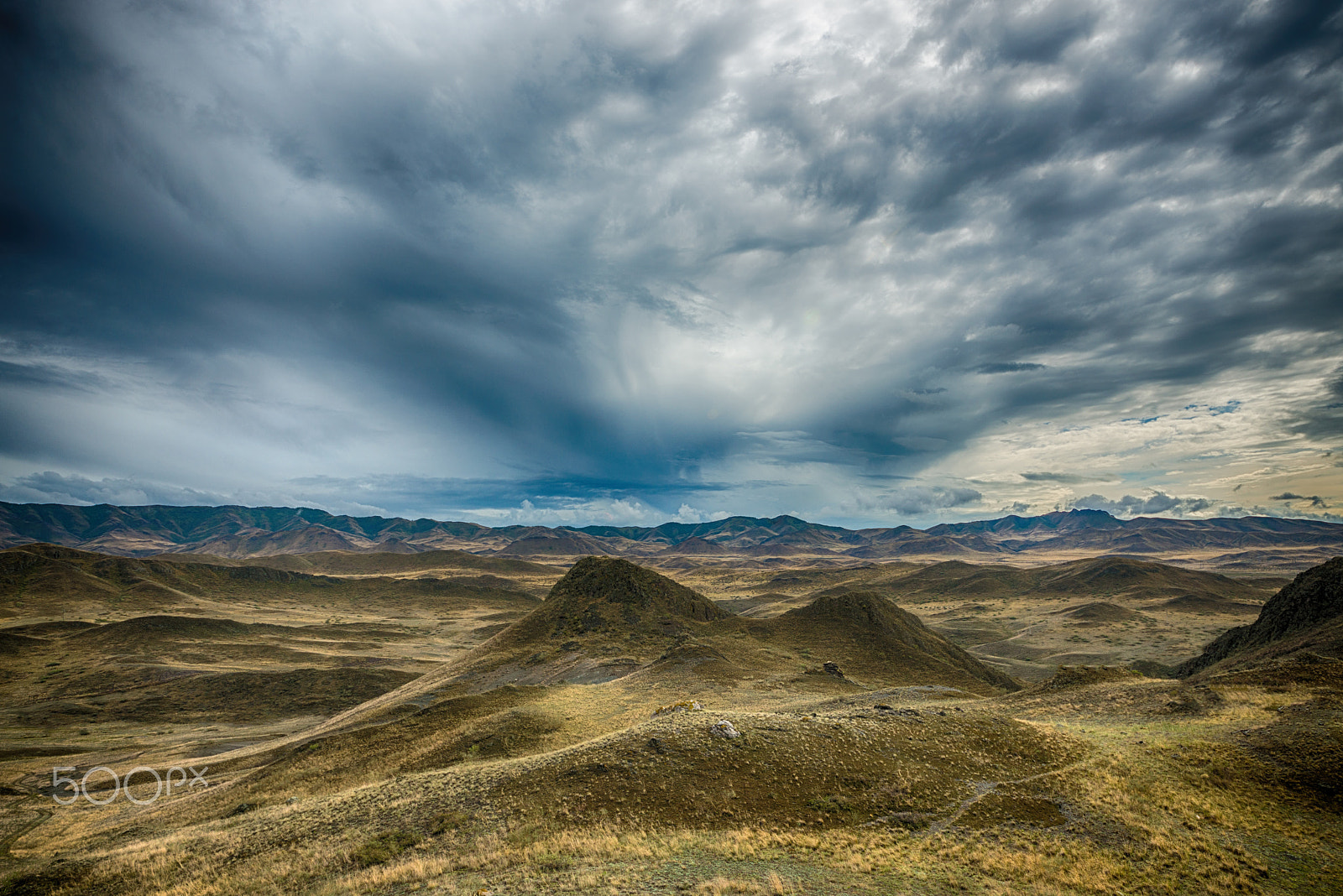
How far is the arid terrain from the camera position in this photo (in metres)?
16.8

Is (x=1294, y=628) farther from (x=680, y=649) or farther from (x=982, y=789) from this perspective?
(x=680, y=649)

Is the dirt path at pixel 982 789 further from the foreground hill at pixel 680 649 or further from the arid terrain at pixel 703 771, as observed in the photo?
the foreground hill at pixel 680 649

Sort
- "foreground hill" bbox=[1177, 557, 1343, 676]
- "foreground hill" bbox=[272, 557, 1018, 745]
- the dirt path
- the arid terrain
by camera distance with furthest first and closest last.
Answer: "foreground hill" bbox=[272, 557, 1018, 745]
"foreground hill" bbox=[1177, 557, 1343, 676]
the dirt path
the arid terrain

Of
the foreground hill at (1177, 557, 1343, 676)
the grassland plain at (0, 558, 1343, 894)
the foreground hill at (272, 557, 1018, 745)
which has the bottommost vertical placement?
the foreground hill at (272, 557, 1018, 745)

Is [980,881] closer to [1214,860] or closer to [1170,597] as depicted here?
[1214,860]

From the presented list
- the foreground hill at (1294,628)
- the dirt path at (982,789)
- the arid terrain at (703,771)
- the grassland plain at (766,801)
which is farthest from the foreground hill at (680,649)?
the dirt path at (982,789)

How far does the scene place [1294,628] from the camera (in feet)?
139

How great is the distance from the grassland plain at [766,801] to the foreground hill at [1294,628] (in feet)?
28.8

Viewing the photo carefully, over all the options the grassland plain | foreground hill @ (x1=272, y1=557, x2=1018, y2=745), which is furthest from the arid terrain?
foreground hill @ (x1=272, y1=557, x2=1018, y2=745)

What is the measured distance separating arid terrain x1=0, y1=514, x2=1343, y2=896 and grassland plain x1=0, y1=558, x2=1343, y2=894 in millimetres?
132

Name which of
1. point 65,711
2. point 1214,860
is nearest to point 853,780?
point 1214,860

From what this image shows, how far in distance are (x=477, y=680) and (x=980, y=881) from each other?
173 ft

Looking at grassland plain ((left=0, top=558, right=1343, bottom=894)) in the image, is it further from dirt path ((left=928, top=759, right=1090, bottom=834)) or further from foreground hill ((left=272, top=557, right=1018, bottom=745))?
foreground hill ((left=272, top=557, right=1018, bottom=745))

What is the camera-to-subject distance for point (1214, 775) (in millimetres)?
20156
